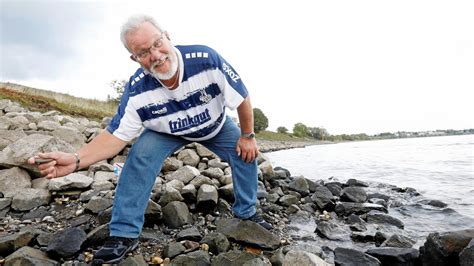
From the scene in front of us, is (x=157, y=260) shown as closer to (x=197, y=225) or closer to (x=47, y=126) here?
(x=197, y=225)

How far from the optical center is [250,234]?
117 inches

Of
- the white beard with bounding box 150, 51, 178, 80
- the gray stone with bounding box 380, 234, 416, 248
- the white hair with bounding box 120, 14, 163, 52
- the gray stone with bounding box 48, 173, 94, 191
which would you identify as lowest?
the gray stone with bounding box 380, 234, 416, 248

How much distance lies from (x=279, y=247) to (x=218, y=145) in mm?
1178

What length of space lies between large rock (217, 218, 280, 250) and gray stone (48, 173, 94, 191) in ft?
7.76

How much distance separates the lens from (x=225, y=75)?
2.86 m

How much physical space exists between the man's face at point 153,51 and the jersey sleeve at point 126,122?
15.2 inches

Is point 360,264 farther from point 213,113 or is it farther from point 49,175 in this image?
point 49,175

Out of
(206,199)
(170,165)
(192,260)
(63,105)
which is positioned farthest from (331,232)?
(63,105)

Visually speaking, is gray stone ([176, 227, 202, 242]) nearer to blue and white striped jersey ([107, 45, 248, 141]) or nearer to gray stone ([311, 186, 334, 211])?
blue and white striped jersey ([107, 45, 248, 141])

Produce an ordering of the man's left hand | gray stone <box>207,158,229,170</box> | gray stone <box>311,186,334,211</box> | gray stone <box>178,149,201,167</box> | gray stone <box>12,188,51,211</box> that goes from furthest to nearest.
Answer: gray stone <box>178,149,201,167</box>, gray stone <box>207,158,229,170</box>, gray stone <box>311,186,334,211</box>, gray stone <box>12,188,51,211</box>, the man's left hand

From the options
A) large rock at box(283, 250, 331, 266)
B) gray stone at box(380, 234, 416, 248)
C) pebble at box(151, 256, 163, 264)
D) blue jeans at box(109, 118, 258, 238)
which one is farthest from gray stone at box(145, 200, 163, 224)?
gray stone at box(380, 234, 416, 248)

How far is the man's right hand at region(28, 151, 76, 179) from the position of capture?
2.42 m

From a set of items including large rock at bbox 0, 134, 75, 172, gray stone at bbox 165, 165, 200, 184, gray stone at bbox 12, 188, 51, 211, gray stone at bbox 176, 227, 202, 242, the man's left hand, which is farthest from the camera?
gray stone at bbox 165, 165, 200, 184

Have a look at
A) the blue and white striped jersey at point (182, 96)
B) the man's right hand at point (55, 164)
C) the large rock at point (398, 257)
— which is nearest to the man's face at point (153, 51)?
the blue and white striped jersey at point (182, 96)
